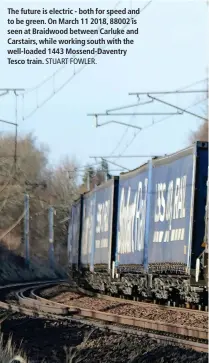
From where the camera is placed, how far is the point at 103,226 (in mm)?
25359

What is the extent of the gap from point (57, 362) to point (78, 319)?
625 cm

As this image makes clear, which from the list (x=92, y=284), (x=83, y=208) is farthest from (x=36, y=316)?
(x=83, y=208)

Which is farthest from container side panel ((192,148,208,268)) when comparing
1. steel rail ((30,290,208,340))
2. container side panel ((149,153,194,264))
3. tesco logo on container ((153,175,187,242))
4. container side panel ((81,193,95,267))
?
container side panel ((81,193,95,267))

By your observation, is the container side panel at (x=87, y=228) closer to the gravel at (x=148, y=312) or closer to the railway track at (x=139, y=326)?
the gravel at (x=148, y=312)

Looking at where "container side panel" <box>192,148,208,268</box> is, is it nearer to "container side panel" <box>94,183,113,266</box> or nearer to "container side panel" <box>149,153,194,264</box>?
"container side panel" <box>149,153,194,264</box>

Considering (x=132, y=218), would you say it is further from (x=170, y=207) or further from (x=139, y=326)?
(x=139, y=326)

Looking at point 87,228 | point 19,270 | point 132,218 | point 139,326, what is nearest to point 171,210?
point 139,326

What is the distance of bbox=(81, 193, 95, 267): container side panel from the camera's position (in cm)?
2864

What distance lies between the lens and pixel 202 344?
455 inches

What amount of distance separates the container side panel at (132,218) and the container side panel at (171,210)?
0.87m

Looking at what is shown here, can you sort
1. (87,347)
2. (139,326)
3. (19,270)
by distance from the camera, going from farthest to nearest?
(19,270) → (139,326) → (87,347)

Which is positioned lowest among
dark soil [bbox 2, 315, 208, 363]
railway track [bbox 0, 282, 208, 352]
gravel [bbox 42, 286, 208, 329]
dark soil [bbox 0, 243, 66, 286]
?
dark soil [bbox 2, 315, 208, 363]

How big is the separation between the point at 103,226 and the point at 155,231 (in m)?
6.81

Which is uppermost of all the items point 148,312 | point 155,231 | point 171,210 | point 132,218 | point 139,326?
point 132,218
